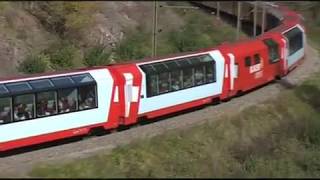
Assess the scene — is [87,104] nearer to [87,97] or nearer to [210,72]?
[87,97]

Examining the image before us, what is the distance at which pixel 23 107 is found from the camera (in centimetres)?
1994

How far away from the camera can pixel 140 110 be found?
23.7 meters

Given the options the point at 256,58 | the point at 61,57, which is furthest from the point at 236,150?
the point at 61,57

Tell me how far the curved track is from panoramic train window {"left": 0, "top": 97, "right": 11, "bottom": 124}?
1.20m

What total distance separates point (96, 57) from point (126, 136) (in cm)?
1073

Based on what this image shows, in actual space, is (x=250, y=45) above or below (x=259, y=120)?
above

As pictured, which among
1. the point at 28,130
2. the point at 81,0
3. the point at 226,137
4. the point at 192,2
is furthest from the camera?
the point at 192,2

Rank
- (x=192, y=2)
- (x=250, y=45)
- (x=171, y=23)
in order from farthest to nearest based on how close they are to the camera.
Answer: (x=192, y=2) < (x=171, y=23) < (x=250, y=45)

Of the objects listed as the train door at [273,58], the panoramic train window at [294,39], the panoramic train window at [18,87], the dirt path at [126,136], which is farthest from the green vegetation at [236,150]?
the panoramic train window at [294,39]

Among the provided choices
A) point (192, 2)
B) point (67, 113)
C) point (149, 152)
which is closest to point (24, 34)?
point (67, 113)

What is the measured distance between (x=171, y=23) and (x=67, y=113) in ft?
89.7

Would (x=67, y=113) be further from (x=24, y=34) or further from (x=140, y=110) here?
(x=24, y=34)

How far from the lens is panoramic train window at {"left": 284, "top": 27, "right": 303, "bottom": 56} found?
35.9 metres

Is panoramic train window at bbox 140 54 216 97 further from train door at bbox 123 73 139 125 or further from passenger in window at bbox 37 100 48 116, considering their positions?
passenger in window at bbox 37 100 48 116
